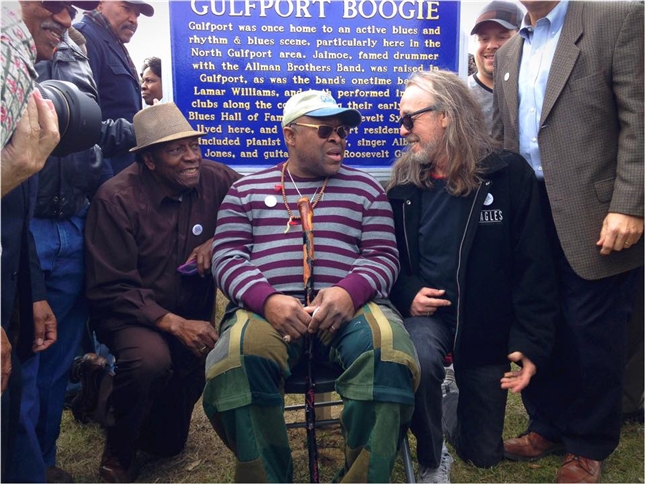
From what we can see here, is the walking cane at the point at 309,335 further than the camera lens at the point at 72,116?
Yes

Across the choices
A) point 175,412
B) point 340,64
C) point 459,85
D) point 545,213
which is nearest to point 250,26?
point 340,64

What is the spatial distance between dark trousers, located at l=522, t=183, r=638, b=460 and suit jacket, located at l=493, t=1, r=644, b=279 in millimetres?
119

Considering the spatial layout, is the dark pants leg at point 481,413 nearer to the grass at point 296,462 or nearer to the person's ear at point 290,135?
the grass at point 296,462

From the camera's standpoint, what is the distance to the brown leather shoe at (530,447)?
3316mm

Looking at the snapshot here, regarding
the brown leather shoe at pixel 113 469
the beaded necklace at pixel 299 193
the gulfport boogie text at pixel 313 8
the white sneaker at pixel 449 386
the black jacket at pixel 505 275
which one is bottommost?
the brown leather shoe at pixel 113 469

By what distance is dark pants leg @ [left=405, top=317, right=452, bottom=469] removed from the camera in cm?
281

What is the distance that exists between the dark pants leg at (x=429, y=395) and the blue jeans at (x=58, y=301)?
5.74 feet

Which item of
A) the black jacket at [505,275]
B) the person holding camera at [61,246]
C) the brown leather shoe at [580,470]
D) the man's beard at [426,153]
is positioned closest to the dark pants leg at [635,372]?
the brown leather shoe at [580,470]

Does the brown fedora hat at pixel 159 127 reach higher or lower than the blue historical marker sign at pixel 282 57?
lower

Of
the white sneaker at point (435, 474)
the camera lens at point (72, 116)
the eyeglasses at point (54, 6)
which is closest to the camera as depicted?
the camera lens at point (72, 116)

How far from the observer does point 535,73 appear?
3.11 m

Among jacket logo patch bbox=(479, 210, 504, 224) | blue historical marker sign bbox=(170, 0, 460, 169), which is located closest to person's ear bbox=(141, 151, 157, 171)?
blue historical marker sign bbox=(170, 0, 460, 169)

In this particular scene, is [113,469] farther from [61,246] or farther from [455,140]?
[455,140]

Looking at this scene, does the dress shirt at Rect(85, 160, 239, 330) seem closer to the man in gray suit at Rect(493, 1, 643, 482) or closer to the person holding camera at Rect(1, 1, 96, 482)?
the person holding camera at Rect(1, 1, 96, 482)
